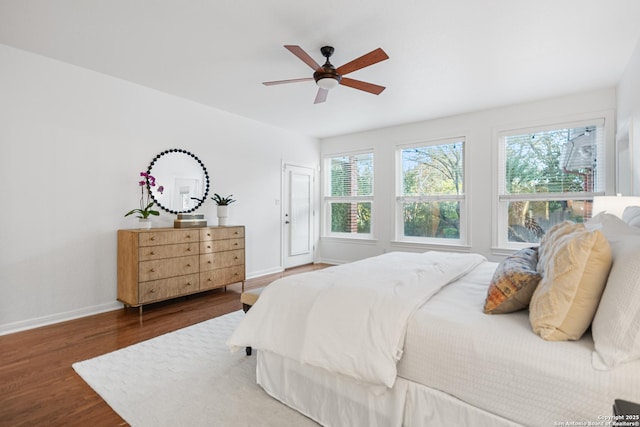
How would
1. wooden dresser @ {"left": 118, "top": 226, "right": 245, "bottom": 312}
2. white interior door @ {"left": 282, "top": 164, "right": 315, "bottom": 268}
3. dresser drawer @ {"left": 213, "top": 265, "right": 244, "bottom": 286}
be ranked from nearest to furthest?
wooden dresser @ {"left": 118, "top": 226, "right": 245, "bottom": 312} < dresser drawer @ {"left": 213, "top": 265, "right": 244, "bottom": 286} < white interior door @ {"left": 282, "top": 164, "right": 315, "bottom": 268}

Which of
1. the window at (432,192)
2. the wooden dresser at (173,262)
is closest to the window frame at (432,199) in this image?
the window at (432,192)

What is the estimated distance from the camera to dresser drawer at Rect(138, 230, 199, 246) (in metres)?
3.27

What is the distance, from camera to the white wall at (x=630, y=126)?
269 cm

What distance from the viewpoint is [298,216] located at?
590 cm

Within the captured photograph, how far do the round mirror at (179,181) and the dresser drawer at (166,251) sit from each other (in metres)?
0.64

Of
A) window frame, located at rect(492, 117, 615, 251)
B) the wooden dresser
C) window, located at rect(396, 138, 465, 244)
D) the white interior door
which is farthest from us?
the white interior door

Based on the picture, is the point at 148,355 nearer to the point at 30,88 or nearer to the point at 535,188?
the point at 30,88

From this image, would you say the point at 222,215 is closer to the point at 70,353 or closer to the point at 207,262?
the point at 207,262

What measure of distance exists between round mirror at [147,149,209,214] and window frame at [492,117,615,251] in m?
4.14

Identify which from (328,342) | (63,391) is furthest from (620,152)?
(63,391)

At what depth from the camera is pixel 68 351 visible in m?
2.48

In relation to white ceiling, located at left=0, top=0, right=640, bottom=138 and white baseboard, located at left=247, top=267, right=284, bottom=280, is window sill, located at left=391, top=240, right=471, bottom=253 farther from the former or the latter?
white ceiling, located at left=0, top=0, right=640, bottom=138

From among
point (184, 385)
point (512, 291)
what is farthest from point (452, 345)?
point (184, 385)

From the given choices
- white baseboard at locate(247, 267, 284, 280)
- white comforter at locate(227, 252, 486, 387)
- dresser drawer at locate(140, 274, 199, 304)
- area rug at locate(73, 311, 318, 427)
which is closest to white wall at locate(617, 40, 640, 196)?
Result: white comforter at locate(227, 252, 486, 387)
